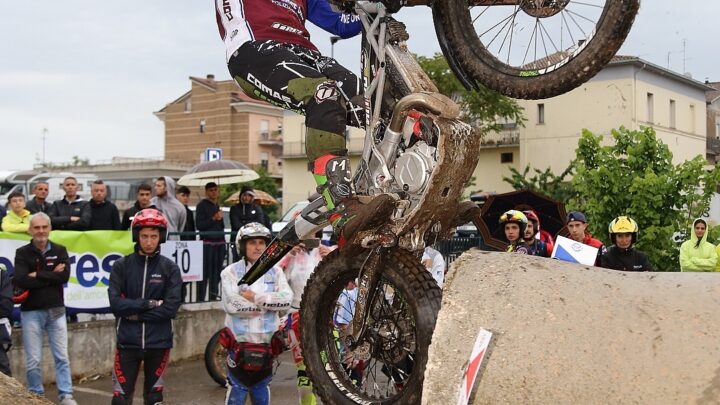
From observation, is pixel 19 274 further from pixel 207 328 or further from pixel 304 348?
pixel 304 348

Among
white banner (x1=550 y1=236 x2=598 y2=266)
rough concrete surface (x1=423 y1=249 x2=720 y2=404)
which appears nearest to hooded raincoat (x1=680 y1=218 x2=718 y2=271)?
white banner (x1=550 y1=236 x2=598 y2=266)

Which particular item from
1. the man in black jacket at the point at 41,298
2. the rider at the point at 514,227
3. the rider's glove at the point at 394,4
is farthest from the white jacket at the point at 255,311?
the rider's glove at the point at 394,4

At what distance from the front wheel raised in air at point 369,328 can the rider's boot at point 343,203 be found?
8.3 inches

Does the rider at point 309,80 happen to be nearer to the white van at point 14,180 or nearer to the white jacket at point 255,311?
the white jacket at point 255,311

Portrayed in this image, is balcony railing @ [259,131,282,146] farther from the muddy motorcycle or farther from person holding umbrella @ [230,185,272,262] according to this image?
the muddy motorcycle

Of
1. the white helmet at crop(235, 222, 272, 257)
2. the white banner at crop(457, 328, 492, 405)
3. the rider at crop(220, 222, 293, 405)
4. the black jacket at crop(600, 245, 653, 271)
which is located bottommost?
the rider at crop(220, 222, 293, 405)

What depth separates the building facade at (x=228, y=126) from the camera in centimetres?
7069

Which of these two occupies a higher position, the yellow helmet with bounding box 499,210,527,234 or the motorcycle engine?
the motorcycle engine

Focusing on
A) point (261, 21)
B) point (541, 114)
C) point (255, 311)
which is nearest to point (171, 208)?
point (255, 311)

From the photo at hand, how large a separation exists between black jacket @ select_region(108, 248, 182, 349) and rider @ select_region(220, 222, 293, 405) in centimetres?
50

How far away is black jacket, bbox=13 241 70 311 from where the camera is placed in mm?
8391

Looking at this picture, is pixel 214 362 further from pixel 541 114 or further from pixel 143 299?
pixel 541 114

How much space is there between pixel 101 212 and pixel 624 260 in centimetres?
670

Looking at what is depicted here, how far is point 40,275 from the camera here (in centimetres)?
841
